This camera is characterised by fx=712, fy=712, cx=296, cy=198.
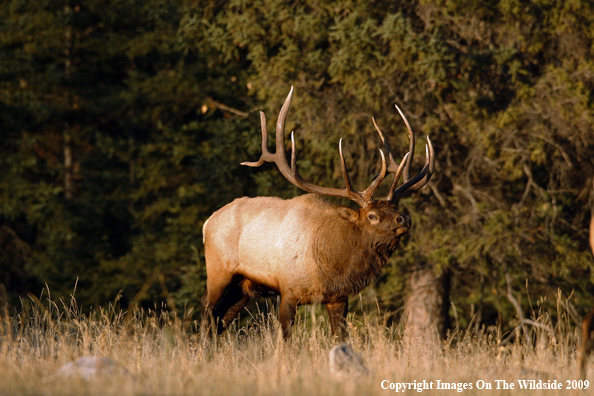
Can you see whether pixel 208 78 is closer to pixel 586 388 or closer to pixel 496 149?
pixel 496 149

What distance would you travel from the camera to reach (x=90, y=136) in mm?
16594

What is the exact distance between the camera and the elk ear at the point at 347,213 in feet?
22.9

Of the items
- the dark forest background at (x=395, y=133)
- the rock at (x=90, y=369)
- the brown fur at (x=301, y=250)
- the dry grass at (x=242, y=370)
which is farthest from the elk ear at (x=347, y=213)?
the rock at (x=90, y=369)

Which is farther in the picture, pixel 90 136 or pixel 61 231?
pixel 90 136

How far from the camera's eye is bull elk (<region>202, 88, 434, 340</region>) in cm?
676

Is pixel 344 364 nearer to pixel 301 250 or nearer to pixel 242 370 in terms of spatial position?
pixel 242 370

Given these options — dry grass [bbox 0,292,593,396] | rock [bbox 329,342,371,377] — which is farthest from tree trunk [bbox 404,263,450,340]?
rock [bbox 329,342,371,377]

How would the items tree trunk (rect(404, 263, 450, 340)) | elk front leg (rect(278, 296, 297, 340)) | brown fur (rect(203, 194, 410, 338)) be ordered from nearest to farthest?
1. elk front leg (rect(278, 296, 297, 340))
2. brown fur (rect(203, 194, 410, 338))
3. tree trunk (rect(404, 263, 450, 340))

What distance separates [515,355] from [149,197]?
10822mm

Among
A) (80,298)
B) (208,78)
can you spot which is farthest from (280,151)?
(80,298)

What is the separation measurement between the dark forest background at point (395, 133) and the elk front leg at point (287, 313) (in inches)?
88.9

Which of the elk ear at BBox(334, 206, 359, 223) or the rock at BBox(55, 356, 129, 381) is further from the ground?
the elk ear at BBox(334, 206, 359, 223)

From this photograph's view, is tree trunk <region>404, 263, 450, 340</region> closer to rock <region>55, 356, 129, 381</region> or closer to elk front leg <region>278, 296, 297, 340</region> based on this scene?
elk front leg <region>278, 296, 297, 340</region>

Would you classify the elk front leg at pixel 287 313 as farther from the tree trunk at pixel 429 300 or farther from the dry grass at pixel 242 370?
the tree trunk at pixel 429 300
